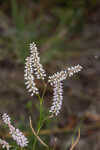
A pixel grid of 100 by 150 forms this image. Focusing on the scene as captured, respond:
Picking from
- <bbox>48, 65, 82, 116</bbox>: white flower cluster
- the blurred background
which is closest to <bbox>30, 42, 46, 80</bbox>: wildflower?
<bbox>48, 65, 82, 116</bbox>: white flower cluster

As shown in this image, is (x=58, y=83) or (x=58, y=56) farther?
(x=58, y=56)

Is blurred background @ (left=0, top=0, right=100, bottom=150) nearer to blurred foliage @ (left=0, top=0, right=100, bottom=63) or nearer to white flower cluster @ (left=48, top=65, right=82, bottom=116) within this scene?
blurred foliage @ (left=0, top=0, right=100, bottom=63)

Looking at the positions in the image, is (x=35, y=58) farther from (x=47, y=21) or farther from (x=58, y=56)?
(x=47, y=21)

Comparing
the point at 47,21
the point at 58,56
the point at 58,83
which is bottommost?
the point at 58,83

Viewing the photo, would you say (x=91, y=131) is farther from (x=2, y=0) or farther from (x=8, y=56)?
(x=2, y=0)

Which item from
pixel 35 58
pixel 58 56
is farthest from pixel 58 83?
pixel 58 56

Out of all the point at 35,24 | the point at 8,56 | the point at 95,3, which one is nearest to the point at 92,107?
the point at 8,56

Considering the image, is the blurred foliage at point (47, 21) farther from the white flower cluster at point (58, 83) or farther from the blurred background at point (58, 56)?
the white flower cluster at point (58, 83)

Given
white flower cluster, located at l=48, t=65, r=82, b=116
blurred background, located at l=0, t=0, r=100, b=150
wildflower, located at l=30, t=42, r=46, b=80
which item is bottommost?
white flower cluster, located at l=48, t=65, r=82, b=116
